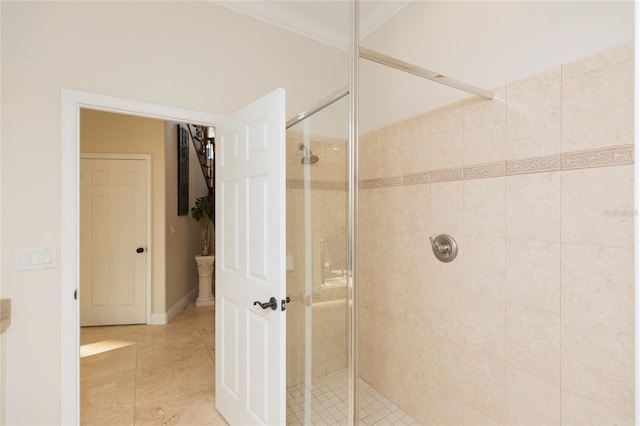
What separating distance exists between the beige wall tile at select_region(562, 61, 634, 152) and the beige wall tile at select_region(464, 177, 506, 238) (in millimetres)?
332

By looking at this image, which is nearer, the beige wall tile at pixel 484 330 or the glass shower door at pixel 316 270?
the glass shower door at pixel 316 270

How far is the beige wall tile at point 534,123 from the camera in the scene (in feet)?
4.42

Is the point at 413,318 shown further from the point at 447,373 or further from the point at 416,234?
the point at 416,234

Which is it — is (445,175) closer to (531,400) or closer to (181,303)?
(531,400)

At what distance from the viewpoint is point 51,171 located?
1714 millimetres

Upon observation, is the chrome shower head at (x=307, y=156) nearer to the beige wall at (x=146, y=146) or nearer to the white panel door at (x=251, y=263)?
the white panel door at (x=251, y=263)

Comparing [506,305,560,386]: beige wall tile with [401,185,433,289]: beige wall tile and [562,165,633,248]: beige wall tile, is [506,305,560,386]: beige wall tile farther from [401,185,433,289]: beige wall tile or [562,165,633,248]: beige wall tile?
[401,185,433,289]: beige wall tile

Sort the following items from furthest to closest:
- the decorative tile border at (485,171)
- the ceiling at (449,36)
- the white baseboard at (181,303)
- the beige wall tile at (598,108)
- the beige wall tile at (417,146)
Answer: the white baseboard at (181,303) < the beige wall tile at (417,146) < the decorative tile border at (485,171) < the ceiling at (449,36) < the beige wall tile at (598,108)

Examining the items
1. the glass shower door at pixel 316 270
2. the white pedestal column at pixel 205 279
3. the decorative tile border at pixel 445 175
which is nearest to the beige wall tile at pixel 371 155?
the decorative tile border at pixel 445 175

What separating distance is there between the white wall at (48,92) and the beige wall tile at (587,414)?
97.7 inches

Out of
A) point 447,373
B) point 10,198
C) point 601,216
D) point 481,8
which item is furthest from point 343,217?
point 10,198

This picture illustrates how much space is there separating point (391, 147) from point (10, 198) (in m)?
2.20

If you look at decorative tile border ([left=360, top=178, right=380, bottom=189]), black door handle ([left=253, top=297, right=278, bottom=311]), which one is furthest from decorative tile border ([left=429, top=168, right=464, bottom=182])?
black door handle ([left=253, top=297, right=278, bottom=311])

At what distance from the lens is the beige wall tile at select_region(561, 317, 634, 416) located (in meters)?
1.15
